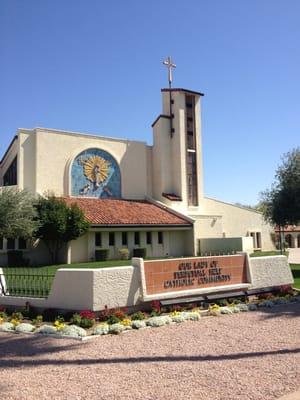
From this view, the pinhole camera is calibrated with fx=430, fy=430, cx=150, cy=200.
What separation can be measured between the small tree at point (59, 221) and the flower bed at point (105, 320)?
1576cm

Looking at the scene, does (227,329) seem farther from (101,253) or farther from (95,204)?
(95,204)

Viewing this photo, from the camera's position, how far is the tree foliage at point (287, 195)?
75.3ft

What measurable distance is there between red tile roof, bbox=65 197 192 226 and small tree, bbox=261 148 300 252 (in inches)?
406

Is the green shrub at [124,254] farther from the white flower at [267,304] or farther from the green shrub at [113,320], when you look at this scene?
the green shrub at [113,320]


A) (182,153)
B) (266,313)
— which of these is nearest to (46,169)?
(182,153)

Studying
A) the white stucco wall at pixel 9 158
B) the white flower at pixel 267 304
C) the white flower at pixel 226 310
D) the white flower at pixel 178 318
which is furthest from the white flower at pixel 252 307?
the white stucco wall at pixel 9 158

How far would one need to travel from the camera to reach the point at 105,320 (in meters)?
10.2

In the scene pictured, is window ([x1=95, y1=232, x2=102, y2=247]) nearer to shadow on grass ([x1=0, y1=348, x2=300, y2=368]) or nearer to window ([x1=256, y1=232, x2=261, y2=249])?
window ([x1=256, y1=232, x2=261, y2=249])

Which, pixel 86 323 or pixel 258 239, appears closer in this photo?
pixel 86 323

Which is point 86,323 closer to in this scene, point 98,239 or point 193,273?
point 193,273

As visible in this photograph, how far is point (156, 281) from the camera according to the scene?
11.6 meters

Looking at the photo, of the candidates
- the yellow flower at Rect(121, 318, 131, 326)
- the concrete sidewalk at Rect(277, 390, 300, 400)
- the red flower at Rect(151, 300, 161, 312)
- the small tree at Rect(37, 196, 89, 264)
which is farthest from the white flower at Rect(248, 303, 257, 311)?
the small tree at Rect(37, 196, 89, 264)

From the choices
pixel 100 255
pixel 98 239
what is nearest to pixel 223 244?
pixel 98 239

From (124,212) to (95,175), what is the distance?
420cm
